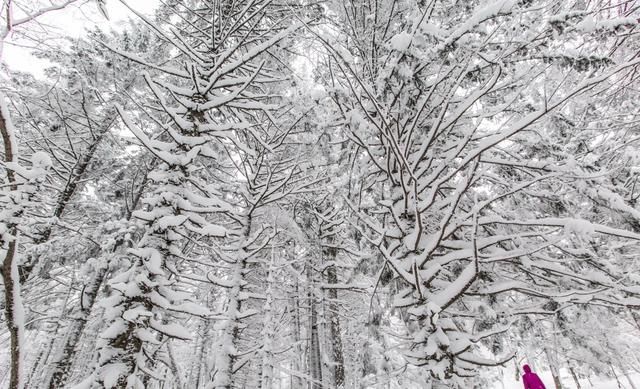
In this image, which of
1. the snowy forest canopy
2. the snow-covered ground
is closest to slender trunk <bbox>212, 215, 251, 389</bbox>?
the snowy forest canopy

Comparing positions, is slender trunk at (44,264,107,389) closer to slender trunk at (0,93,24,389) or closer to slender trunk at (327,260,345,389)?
slender trunk at (327,260,345,389)

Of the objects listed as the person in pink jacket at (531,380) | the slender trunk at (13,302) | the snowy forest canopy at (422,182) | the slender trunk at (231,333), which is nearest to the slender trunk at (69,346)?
the snowy forest canopy at (422,182)

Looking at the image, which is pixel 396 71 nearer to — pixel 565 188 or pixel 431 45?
pixel 431 45

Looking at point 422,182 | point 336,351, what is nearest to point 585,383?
point 336,351

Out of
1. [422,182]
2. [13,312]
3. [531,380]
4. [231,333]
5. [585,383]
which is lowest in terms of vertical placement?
[585,383]

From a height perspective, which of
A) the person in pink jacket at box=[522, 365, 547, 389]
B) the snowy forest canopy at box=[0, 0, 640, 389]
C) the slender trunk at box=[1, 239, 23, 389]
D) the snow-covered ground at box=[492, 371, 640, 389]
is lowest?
the snow-covered ground at box=[492, 371, 640, 389]

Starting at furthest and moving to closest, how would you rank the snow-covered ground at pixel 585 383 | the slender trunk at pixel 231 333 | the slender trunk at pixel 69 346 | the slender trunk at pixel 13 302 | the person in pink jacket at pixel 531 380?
the snow-covered ground at pixel 585 383 < the person in pink jacket at pixel 531 380 < the slender trunk at pixel 69 346 < the slender trunk at pixel 231 333 < the slender trunk at pixel 13 302

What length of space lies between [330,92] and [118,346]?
3.01m

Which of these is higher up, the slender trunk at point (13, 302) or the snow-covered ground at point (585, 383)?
the slender trunk at point (13, 302)

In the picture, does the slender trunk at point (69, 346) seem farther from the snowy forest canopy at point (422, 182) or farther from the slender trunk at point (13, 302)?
the slender trunk at point (13, 302)

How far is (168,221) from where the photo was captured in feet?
9.59

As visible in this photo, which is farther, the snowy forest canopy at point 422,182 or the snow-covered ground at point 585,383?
the snow-covered ground at point 585,383

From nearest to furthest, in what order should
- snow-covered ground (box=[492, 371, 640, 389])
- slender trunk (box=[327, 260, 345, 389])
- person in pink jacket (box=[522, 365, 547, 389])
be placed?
1. person in pink jacket (box=[522, 365, 547, 389])
2. slender trunk (box=[327, 260, 345, 389])
3. snow-covered ground (box=[492, 371, 640, 389])

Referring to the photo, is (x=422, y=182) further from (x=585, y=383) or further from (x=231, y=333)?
(x=585, y=383)
